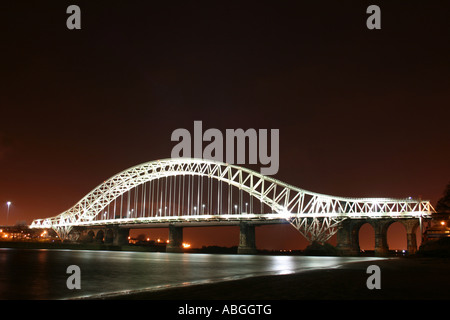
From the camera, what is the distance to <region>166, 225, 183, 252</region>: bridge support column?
90569mm

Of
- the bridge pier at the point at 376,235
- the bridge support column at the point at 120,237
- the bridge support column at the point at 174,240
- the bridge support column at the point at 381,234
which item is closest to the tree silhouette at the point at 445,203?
the bridge pier at the point at 376,235

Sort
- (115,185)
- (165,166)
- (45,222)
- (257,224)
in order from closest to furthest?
1. (257,224)
2. (165,166)
3. (115,185)
4. (45,222)

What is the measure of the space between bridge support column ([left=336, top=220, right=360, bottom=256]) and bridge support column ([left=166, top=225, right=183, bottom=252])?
38.6 m

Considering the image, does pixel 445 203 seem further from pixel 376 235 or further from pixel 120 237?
pixel 120 237

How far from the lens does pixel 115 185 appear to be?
9600cm

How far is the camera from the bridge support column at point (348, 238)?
64.8 m

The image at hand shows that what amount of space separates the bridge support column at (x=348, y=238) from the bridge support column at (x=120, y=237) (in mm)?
56565

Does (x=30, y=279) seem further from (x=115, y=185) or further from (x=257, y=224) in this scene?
(x=115, y=185)

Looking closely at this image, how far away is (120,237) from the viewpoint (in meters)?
102

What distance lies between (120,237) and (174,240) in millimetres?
17764

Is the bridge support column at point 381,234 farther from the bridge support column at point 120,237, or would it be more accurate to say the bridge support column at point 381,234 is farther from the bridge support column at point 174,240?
the bridge support column at point 120,237
